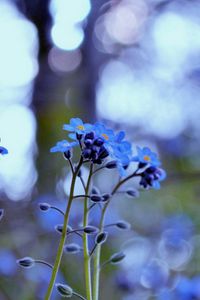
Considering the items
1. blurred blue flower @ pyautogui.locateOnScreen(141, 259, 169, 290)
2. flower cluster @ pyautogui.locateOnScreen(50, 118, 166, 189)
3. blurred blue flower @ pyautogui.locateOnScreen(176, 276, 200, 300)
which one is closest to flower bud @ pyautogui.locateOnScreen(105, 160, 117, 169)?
flower cluster @ pyautogui.locateOnScreen(50, 118, 166, 189)

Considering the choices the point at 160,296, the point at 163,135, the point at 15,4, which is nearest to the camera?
the point at 160,296

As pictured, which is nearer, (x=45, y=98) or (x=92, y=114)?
(x=92, y=114)

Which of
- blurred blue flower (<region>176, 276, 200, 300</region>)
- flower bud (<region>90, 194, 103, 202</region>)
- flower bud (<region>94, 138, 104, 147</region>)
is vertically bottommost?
flower bud (<region>90, 194, 103, 202</region>)

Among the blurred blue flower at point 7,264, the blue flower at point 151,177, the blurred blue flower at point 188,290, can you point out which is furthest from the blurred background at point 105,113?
the blue flower at point 151,177

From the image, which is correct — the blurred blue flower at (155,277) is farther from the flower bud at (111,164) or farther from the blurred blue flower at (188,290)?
the flower bud at (111,164)

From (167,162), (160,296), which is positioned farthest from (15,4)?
(160,296)

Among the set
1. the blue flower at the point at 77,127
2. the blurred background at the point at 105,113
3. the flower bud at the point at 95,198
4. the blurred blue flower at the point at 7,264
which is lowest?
the flower bud at the point at 95,198

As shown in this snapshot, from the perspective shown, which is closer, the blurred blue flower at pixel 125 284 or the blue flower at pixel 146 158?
the blue flower at pixel 146 158

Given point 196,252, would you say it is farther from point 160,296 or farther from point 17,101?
point 17,101

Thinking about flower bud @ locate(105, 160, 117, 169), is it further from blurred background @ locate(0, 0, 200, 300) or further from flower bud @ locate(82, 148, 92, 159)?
blurred background @ locate(0, 0, 200, 300)
